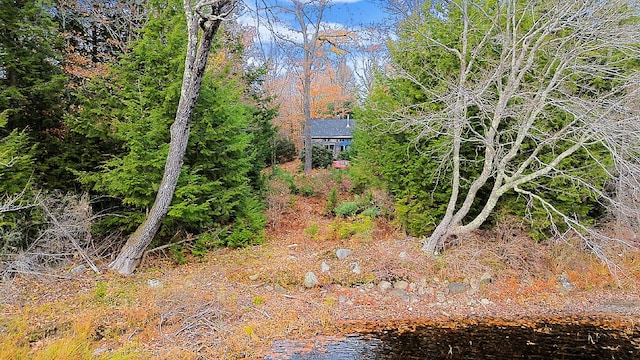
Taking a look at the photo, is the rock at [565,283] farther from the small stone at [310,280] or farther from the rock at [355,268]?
the small stone at [310,280]

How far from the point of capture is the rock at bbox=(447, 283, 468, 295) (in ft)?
24.2

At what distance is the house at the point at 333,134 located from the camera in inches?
1177

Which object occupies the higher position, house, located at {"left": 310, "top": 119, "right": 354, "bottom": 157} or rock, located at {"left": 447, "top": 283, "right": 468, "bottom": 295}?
house, located at {"left": 310, "top": 119, "right": 354, "bottom": 157}

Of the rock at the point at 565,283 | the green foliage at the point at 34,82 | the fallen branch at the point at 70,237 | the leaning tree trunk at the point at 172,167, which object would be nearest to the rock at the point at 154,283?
the leaning tree trunk at the point at 172,167

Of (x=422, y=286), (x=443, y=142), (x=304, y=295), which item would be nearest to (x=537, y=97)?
(x=443, y=142)

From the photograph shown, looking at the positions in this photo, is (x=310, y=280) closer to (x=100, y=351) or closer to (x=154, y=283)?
(x=154, y=283)

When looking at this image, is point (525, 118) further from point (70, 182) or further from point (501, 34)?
point (70, 182)

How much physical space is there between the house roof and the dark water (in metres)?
24.2

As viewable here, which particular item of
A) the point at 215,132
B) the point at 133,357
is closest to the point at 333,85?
the point at 215,132

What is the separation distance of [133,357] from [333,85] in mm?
26649

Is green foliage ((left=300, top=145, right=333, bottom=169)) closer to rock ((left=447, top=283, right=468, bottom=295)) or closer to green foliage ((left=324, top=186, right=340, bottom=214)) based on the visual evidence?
green foliage ((left=324, top=186, right=340, bottom=214))

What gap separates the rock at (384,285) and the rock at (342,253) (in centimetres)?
102

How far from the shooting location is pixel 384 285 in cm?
742

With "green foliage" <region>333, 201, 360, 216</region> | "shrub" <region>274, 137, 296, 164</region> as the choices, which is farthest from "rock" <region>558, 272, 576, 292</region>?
"shrub" <region>274, 137, 296, 164</region>
